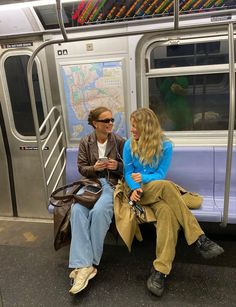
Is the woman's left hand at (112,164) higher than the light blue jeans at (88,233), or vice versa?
the woman's left hand at (112,164)

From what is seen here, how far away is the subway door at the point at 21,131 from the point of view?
349 cm

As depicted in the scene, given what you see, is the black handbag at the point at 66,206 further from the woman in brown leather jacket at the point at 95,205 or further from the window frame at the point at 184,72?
the window frame at the point at 184,72

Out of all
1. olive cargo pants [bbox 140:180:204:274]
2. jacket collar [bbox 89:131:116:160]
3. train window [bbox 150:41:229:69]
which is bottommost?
olive cargo pants [bbox 140:180:204:274]

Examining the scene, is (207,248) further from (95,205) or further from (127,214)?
(95,205)

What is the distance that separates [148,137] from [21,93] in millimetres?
1955

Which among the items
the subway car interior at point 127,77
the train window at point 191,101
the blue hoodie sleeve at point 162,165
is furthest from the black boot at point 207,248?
the train window at point 191,101

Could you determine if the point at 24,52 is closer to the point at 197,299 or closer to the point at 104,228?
the point at 104,228

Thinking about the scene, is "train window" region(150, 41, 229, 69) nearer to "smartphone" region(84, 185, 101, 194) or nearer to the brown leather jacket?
the brown leather jacket

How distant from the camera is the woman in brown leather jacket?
2.41m

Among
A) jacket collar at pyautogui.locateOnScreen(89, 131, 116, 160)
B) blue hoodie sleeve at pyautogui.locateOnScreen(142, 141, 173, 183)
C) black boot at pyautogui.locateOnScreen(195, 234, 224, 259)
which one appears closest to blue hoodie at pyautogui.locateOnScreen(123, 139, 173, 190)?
blue hoodie sleeve at pyautogui.locateOnScreen(142, 141, 173, 183)

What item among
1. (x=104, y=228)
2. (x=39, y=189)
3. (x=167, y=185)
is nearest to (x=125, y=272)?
(x=104, y=228)

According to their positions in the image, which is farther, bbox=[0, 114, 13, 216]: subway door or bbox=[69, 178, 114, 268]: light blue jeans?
bbox=[0, 114, 13, 216]: subway door

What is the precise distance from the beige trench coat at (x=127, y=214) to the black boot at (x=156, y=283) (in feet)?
1.03

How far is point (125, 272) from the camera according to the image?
2.66 m
